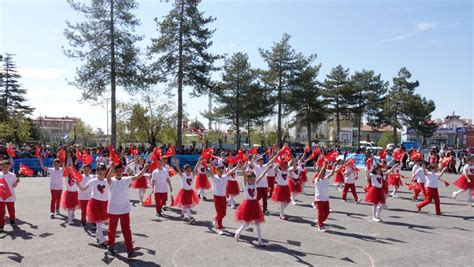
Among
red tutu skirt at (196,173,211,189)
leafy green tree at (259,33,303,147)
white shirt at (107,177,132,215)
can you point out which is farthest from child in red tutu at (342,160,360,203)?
leafy green tree at (259,33,303,147)

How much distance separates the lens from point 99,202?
28.9 ft

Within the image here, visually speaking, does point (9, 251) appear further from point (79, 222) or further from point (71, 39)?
point (71, 39)

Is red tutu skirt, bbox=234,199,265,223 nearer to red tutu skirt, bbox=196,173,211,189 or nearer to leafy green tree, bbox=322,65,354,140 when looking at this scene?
red tutu skirt, bbox=196,173,211,189

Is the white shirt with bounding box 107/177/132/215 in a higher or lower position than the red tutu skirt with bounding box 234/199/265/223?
higher

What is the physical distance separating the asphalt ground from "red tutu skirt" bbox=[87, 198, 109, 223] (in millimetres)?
571

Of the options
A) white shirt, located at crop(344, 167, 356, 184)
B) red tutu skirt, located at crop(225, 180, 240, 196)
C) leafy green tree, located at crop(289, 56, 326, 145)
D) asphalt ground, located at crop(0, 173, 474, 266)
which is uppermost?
leafy green tree, located at crop(289, 56, 326, 145)

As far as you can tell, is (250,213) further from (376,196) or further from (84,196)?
(376,196)

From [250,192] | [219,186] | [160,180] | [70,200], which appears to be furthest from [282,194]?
→ [70,200]

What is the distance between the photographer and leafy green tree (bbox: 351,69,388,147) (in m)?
54.2

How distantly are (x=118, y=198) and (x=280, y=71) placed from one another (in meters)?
38.2

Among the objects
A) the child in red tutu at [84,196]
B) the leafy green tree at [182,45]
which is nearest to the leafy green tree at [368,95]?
the leafy green tree at [182,45]

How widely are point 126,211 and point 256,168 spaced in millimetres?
7329

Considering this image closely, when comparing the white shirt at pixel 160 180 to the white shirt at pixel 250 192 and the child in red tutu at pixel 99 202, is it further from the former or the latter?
the white shirt at pixel 250 192

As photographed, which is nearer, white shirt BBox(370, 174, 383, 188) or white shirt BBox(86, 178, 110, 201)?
white shirt BBox(86, 178, 110, 201)
